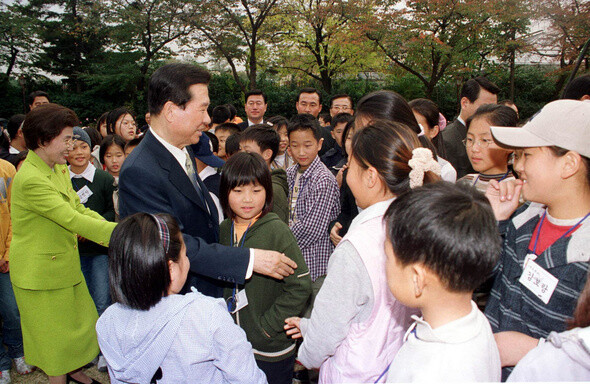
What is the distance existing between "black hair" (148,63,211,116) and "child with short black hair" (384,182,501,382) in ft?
4.36

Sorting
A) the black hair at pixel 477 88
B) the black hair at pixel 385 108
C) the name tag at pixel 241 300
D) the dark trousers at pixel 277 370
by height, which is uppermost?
the black hair at pixel 477 88

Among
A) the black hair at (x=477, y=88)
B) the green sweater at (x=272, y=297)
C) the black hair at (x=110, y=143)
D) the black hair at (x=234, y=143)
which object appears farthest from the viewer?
the black hair at (x=477, y=88)

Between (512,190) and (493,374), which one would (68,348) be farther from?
(512,190)

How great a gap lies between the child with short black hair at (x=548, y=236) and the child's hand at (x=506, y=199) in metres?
0.18

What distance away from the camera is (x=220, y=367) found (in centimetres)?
132

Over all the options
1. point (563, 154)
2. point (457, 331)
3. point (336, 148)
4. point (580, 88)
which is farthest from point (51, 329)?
point (580, 88)

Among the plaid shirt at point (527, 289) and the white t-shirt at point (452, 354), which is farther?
the plaid shirt at point (527, 289)

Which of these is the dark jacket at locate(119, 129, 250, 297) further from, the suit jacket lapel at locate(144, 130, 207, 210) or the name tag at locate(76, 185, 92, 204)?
the name tag at locate(76, 185, 92, 204)

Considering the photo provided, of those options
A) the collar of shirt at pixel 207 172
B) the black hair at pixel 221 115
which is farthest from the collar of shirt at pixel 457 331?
the black hair at pixel 221 115

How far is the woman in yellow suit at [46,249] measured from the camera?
7.47 feet

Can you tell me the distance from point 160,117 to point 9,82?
2196 centimetres

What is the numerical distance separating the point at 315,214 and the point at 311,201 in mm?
104

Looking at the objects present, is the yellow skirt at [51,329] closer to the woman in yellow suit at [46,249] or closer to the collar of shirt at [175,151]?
the woman in yellow suit at [46,249]

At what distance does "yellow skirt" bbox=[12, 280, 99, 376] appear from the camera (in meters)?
2.38
